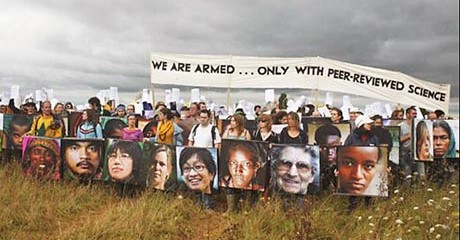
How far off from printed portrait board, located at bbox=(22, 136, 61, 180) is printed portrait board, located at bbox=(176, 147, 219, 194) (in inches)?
83.1

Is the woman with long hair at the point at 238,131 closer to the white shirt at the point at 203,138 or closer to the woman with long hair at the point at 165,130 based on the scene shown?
the white shirt at the point at 203,138

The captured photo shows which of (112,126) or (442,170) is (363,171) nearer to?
(442,170)

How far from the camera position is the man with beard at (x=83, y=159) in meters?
7.62

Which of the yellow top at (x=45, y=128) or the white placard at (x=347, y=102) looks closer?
the yellow top at (x=45, y=128)

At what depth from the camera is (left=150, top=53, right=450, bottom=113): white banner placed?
440 inches

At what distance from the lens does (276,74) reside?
1150 centimetres

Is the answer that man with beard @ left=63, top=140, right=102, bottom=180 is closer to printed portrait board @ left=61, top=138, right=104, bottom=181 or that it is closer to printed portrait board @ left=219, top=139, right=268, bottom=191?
printed portrait board @ left=61, top=138, right=104, bottom=181

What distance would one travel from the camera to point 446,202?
253 inches

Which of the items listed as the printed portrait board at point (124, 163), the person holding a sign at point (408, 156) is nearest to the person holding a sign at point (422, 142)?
the person holding a sign at point (408, 156)

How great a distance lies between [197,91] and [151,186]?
6.45 metres

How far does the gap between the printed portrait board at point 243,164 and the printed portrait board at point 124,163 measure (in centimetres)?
126

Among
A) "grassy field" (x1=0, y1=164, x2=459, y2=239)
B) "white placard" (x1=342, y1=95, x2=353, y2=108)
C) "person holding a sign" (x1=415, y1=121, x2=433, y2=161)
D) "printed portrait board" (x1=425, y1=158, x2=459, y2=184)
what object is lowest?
"grassy field" (x1=0, y1=164, x2=459, y2=239)

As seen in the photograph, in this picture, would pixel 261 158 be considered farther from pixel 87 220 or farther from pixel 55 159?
pixel 55 159

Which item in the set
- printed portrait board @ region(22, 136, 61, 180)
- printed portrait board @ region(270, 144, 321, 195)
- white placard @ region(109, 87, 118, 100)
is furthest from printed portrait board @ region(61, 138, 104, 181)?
white placard @ region(109, 87, 118, 100)
